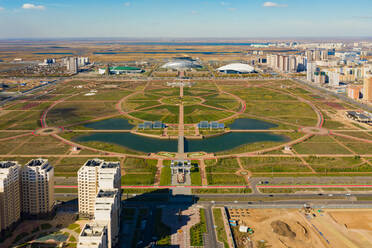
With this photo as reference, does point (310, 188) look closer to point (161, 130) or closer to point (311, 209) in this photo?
point (311, 209)

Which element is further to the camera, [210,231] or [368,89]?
[368,89]

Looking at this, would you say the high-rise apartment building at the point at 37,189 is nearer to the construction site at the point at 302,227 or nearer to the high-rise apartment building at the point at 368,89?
the construction site at the point at 302,227

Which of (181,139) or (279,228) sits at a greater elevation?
(181,139)

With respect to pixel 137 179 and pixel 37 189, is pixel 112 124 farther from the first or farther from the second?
pixel 37 189

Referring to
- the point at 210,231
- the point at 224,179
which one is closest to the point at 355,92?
the point at 224,179

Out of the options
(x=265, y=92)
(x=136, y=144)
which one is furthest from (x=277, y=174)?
(x=265, y=92)

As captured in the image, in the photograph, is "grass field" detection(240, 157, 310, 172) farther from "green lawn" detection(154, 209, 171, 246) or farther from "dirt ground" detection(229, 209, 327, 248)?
"green lawn" detection(154, 209, 171, 246)
